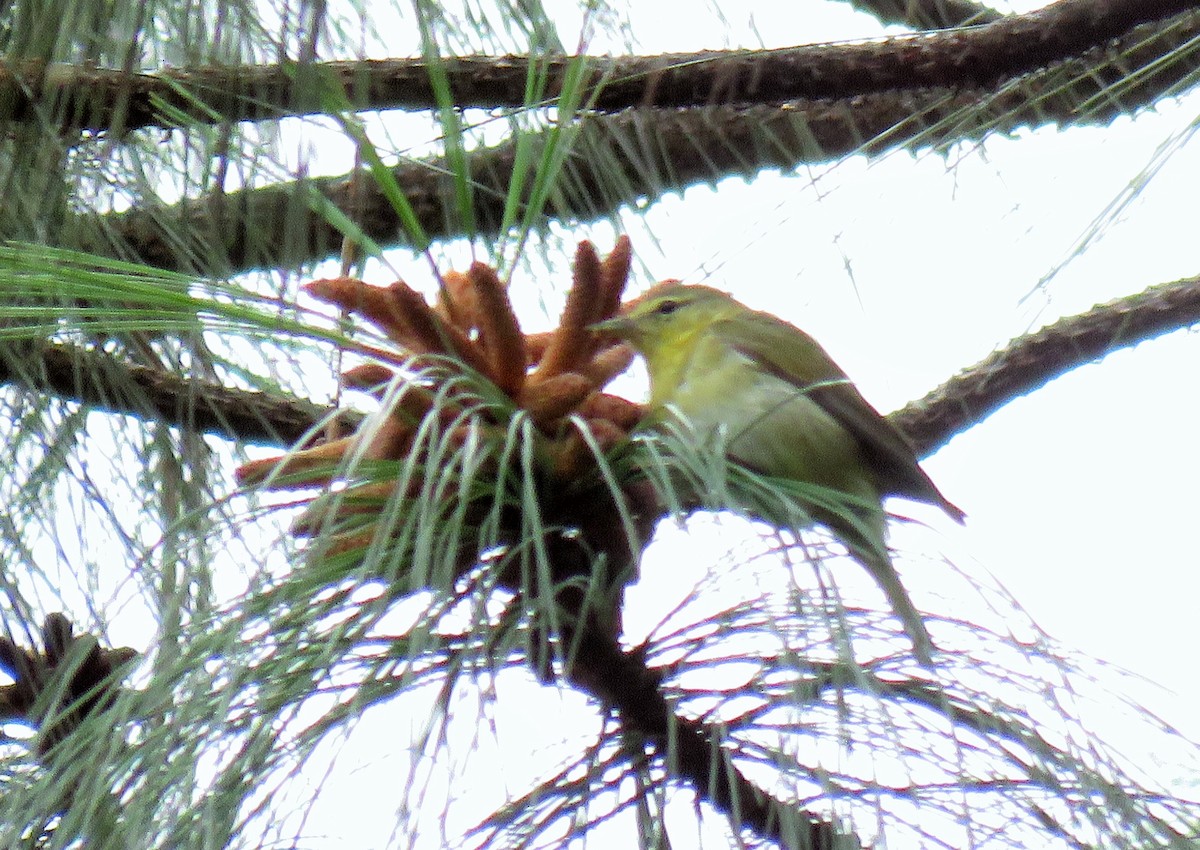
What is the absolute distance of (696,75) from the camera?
1136 millimetres

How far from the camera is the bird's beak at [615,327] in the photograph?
1.02 metres

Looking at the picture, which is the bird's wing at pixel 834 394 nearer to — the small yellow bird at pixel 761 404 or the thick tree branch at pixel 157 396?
the small yellow bird at pixel 761 404

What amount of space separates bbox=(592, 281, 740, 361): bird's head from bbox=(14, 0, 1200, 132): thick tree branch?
285 mm

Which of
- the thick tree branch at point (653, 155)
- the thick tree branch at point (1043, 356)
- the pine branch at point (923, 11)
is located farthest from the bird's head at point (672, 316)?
the pine branch at point (923, 11)

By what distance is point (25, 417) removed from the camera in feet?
4.60

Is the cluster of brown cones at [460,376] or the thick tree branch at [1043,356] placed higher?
the thick tree branch at [1043,356]

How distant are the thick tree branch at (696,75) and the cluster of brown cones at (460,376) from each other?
0.19 metres

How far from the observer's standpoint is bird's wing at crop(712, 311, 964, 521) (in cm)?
154

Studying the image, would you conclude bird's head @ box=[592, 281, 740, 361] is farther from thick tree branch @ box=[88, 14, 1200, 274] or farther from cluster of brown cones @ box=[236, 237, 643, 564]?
cluster of brown cones @ box=[236, 237, 643, 564]

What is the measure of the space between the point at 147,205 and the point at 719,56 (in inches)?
20.8

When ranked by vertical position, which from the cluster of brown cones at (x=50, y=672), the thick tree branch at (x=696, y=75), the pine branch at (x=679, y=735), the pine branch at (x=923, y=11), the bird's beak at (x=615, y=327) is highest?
the pine branch at (x=923, y=11)

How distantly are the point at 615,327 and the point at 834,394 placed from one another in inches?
24.0

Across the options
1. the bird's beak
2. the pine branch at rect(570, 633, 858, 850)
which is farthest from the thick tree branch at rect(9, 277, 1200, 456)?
the pine branch at rect(570, 633, 858, 850)

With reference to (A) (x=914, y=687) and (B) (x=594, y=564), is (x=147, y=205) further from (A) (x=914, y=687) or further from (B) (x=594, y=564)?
(A) (x=914, y=687)
